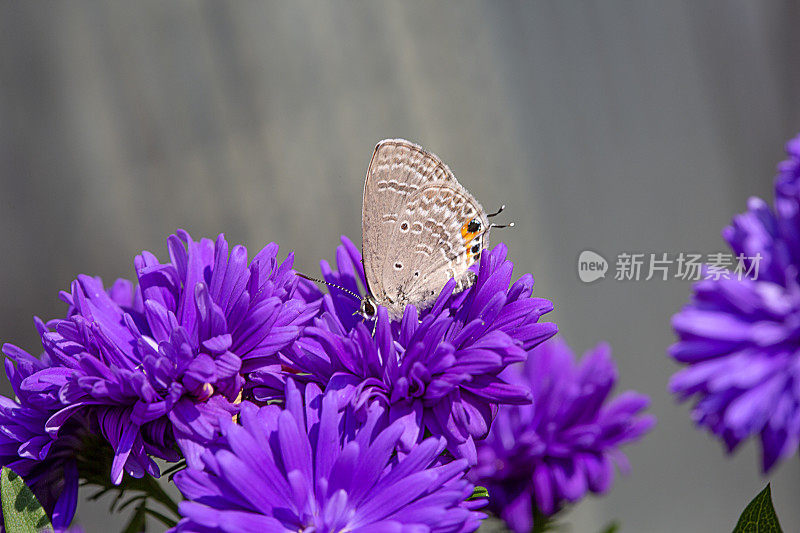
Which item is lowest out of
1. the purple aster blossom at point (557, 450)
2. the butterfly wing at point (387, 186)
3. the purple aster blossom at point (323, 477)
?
the purple aster blossom at point (557, 450)

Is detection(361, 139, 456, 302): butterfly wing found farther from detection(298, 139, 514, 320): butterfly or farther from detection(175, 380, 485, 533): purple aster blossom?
detection(175, 380, 485, 533): purple aster blossom

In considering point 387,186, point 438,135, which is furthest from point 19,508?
point 438,135

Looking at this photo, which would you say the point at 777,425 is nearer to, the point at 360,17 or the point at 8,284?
the point at 8,284

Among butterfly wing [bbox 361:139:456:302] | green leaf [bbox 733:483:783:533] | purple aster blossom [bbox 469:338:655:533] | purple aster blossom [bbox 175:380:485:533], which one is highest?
butterfly wing [bbox 361:139:456:302]

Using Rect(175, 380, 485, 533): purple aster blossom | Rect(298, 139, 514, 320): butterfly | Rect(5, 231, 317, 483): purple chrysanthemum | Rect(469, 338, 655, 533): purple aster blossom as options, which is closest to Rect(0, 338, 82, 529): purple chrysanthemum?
Rect(5, 231, 317, 483): purple chrysanthemum

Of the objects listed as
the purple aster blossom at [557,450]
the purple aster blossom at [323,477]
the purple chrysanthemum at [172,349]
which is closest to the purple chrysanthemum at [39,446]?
the purple chrysanthemum at [172,349]

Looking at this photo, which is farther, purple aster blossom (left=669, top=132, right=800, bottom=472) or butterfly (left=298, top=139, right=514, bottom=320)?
butterfly (left=298, top=139, right=514, bottom=320)

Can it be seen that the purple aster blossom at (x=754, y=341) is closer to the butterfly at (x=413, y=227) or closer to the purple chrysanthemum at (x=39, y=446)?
the butterfly at (x=413, y=227)

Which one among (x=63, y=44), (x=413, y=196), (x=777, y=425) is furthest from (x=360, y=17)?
(x=777, y=425)
